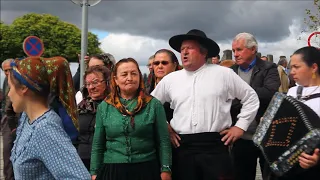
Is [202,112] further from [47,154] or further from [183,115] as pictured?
[47,154]

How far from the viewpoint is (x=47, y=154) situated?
237 cm

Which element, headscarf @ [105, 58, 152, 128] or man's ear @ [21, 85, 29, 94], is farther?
headscarf @ [105, 58, 152, 128]

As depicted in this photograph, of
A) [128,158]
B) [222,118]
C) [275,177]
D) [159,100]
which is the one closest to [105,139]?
[128,158]

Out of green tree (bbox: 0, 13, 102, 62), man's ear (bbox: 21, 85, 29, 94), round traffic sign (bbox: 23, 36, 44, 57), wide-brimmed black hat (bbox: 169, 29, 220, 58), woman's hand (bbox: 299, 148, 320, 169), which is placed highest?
green tree (bbox: 0, 13, 102, 62)

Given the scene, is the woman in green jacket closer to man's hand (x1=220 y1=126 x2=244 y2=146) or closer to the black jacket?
man's hand (x1=220 y1=126 x2=244 y2=146)

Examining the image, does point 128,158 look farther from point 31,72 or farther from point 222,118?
point 31,72

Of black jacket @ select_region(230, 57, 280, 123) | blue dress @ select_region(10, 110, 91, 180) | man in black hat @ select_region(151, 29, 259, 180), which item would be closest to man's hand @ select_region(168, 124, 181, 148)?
man in black hat @ select_region(151, 29, 259, 180)

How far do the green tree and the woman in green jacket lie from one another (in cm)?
4685

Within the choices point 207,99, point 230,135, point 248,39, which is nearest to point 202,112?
point 207,99

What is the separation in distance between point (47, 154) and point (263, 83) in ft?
9.87

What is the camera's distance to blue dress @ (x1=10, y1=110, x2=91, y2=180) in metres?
2.36

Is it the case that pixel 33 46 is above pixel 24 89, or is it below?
above

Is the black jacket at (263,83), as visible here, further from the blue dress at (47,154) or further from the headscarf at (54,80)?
the blue dress at (47,154)

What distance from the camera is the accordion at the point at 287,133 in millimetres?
3397
